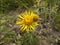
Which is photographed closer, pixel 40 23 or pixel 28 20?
pixel 28 20

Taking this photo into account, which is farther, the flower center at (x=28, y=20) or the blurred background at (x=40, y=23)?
the blurred background at (x=40, y=23)

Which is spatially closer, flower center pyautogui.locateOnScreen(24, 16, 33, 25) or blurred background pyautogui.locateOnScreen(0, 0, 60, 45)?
flower center pyautogui.locateOnScreen(24, 16, 33, 25)

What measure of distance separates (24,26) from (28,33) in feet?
0.29

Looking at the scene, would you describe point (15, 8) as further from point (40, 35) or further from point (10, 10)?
point (40, 35)

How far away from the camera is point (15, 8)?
214 cm

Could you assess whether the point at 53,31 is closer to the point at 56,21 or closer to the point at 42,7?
the point at 56,21

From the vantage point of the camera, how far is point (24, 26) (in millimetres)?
1792

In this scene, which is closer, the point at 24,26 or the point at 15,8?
the point at 24,26

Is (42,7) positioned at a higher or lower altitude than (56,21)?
higher

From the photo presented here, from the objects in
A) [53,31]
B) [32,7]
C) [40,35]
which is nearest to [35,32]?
[40,35]

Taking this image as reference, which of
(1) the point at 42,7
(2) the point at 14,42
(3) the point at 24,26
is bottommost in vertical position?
(2) the point at 14,42

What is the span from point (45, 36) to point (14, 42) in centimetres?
30

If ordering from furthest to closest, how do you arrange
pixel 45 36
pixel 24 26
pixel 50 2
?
pixel 50 2 < pixel 45 36 < pixel 24 26

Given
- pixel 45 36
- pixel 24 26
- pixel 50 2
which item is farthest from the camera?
pixel 50 2
